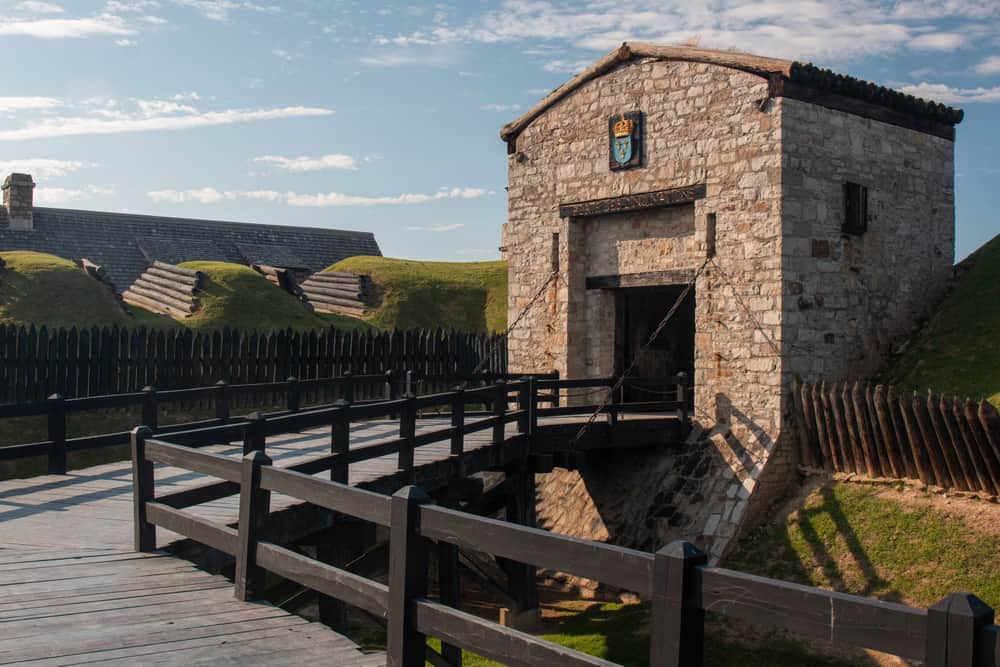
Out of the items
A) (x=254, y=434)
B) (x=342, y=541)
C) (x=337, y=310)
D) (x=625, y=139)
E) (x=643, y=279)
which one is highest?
(x=625, y=139)

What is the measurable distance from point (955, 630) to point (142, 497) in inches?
224

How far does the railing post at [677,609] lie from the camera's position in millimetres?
3623

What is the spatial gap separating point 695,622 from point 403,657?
66.5 inches

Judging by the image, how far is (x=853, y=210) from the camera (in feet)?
46.6

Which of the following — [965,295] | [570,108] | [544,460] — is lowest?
[544,460]

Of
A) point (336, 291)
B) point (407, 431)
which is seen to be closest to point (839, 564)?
point (407, 431)

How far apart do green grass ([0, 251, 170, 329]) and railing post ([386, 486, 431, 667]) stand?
18.4m

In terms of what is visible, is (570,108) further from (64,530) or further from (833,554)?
(64,530)

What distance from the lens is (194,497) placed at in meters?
7.51

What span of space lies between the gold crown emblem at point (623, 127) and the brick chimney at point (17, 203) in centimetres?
2413

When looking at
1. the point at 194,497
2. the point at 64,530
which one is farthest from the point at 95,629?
the point at 64,530

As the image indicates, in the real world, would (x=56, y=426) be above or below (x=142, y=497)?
above

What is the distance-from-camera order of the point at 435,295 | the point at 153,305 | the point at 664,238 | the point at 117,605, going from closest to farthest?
the point at 117,605 → the point at 664,238 → the point at 153,305 → the point at 435,295

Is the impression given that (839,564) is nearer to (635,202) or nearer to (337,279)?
(635,202)
